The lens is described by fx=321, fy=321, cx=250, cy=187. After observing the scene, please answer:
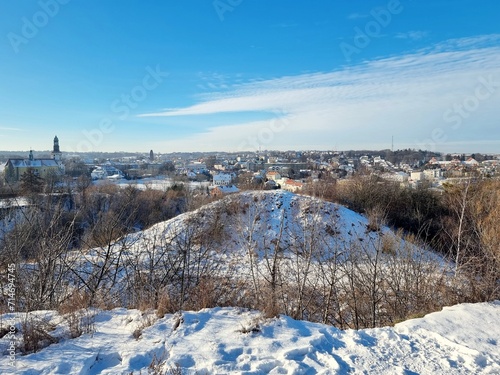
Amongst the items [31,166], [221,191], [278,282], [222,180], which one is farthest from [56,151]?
[278,282]

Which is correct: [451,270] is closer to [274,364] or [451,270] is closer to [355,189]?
[274,364]

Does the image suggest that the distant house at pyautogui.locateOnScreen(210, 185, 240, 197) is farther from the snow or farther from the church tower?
the church tower

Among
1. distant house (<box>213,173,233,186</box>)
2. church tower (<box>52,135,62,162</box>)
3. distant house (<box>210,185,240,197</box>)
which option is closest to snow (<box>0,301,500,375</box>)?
distant house (<box>210,185,240,197</box>)

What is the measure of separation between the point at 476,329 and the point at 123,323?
448 centimetres

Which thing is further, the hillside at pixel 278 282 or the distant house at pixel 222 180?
the distant house at pixel 222 180

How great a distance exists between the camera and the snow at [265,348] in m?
3.13

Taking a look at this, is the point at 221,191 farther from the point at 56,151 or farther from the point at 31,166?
the point at 56,151

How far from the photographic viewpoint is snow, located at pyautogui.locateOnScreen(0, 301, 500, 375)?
3.13 metres

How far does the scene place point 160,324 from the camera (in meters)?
4.07

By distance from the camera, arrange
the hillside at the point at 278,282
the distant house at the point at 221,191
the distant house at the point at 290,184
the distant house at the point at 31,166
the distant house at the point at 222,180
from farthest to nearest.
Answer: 1. the distant house at the point at 222,180
2. the distant house at the point at 31,166
3. the distant house at the point at 290,184
4. the distant house at the point at 221,191
5. the hillside at the point at 278,282

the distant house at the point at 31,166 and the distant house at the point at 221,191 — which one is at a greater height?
the distant house at the point at 31,166

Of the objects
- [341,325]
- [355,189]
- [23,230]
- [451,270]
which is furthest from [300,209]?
[23,230]

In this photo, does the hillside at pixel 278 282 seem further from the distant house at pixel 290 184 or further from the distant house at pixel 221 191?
the distant house at pixel 290 184

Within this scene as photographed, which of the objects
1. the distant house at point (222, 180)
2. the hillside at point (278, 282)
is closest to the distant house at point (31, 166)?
the distant house at point (222, 180)
